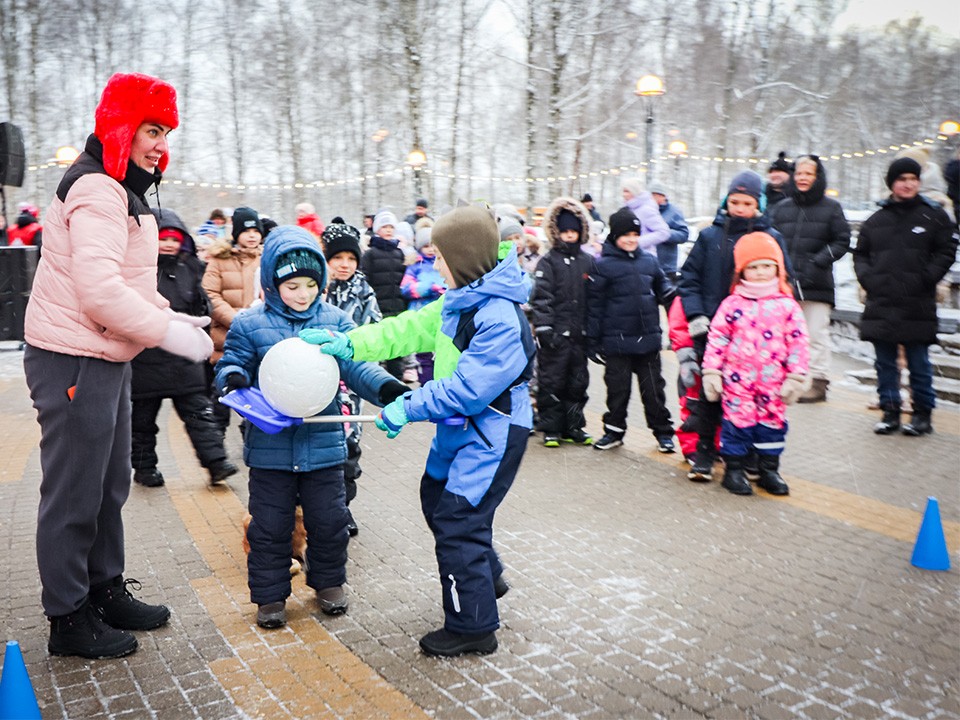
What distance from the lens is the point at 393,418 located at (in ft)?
12.1

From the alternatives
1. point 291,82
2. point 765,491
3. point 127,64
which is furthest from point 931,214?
point 127,64

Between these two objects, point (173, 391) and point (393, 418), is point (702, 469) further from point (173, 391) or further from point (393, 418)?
point (173, 391)

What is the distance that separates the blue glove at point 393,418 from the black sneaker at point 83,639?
1476 millimetres

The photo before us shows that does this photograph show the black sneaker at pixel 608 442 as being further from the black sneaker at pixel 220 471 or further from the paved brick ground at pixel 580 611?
the black sneaker at pixel 220 471

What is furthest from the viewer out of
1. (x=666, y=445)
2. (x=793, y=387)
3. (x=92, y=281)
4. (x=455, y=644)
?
(x=666, y=445)

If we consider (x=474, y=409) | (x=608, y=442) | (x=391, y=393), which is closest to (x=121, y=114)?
(x=391, y=393)

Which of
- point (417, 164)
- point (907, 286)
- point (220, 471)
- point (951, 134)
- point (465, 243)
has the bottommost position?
point (220, 471)

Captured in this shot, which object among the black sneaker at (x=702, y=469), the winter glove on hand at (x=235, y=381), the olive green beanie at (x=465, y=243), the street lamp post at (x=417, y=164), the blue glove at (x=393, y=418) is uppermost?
the street lamp post at (x=417, y=164)

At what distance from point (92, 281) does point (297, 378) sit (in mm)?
882

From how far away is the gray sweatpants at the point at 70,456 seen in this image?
3.59m

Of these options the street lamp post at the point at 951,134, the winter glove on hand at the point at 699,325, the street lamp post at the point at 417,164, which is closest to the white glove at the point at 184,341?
the winter glove on hand at the point at 699,325

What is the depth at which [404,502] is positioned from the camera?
630cm

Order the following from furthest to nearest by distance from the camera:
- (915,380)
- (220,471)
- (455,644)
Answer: (915,380) → (220,471) → (455,644)

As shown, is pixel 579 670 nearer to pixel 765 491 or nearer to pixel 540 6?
pixel 765 491
